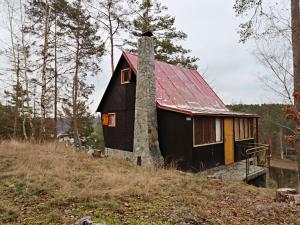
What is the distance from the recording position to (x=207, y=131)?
40.0 ft

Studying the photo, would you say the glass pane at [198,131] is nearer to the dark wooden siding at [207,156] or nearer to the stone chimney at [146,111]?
the dark wooden siding at [207,156]

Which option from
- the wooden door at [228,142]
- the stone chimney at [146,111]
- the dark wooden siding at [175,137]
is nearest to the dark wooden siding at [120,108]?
the stone chimney at [146,111]

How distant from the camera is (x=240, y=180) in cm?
1032

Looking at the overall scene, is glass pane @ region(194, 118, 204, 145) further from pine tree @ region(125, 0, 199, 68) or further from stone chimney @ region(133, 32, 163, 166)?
pine tree @ region(125, 0, 199, 68)

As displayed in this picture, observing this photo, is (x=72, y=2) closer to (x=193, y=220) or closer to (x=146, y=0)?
(x=146, y=0)

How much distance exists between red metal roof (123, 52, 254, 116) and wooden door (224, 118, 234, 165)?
0.52 metres

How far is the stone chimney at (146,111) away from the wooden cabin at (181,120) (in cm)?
39

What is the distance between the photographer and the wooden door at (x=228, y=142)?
44.4ft

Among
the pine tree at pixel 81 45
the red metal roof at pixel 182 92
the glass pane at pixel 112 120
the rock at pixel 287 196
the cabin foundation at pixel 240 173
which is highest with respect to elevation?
the pine tree at pixel 81 45

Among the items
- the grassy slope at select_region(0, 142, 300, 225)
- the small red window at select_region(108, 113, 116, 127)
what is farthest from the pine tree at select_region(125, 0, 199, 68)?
the grassy slope at select_region(0, 142, 300, 225)

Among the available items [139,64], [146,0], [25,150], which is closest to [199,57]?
[146,0]

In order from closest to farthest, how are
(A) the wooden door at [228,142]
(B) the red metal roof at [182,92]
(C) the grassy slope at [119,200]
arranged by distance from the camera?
1. (C) the grassy slope at [119,200]
2. (B) the red metal roof at [182,92]
3. (A) the wooden door at [228,142]

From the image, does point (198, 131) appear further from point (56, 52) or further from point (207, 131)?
point (56, 52)

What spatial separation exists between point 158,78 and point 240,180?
6.75 meters
